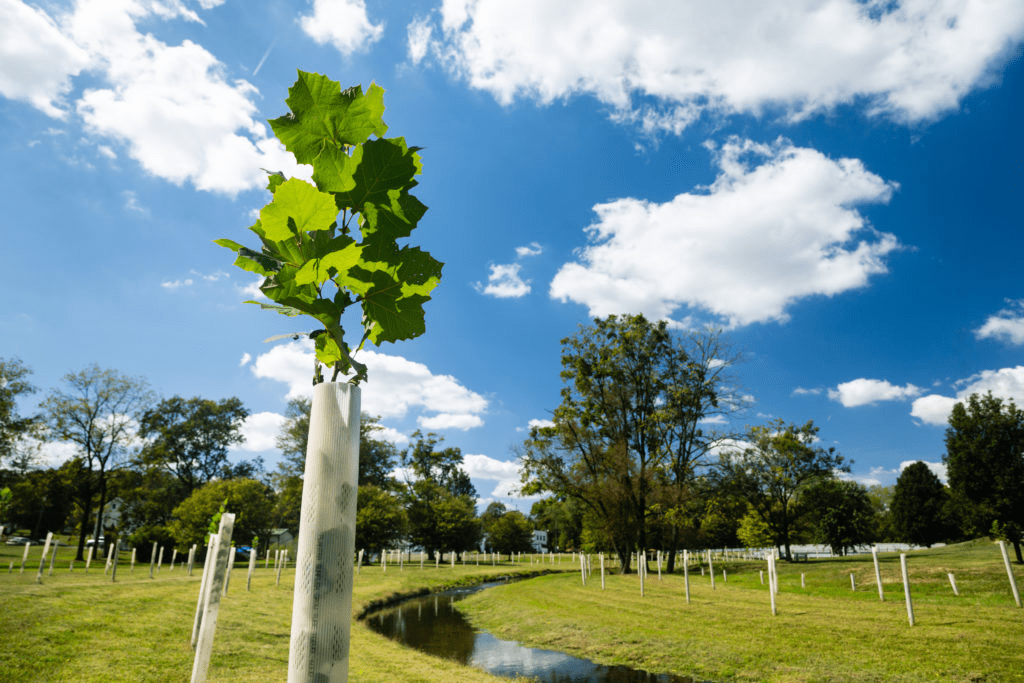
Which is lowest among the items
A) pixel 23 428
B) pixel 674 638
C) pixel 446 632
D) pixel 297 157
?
pixel 446 632

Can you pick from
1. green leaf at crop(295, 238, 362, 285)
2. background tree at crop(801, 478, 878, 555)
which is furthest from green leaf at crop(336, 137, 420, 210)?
background tree at crop(801, 478, 878, 555)

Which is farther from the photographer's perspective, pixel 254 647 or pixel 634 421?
pixel 634 421

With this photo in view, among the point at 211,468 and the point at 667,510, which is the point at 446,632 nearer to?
the point at 667,510

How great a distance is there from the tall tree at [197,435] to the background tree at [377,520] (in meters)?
21.0

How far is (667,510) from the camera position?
26.7m

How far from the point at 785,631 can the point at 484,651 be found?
7.15 meters

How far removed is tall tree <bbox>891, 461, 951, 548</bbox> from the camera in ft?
177

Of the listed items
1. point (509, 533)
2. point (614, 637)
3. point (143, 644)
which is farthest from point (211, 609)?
point (509, 533)

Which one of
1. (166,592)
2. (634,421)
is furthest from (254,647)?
(634,421)

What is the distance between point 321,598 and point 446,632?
53.6 feet

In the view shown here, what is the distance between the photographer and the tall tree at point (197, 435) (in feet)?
168

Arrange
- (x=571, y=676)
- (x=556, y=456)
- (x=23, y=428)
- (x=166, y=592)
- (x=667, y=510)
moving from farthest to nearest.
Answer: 1. (x=23, y=428)
2. (x=556, y=456)
3. (x=667, y=510)
4. (x=166, y=592)
5. (x=571, y=676)

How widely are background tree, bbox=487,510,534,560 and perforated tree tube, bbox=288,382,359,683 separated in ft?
213

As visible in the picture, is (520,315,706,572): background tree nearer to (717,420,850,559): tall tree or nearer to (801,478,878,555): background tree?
(717,420,850,559): tall tree
